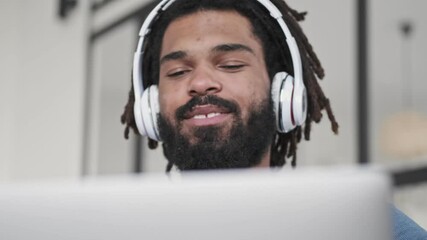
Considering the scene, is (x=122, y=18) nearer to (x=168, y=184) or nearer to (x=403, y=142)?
(x=403, y=142)

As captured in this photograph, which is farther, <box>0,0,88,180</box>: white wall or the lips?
<box>0,0,88,180</box>: white wall

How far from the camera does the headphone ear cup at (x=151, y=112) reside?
0.93 metres

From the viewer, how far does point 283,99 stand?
35.2 inches

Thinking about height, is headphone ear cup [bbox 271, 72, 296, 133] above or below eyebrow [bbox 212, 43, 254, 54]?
below

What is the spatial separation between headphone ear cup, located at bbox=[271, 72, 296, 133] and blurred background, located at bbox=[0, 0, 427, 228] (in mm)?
144

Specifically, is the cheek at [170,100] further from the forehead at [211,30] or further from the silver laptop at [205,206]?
the silver laptop at [205,206]

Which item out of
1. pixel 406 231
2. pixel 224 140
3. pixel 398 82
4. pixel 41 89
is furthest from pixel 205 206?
→ pixel 41 89

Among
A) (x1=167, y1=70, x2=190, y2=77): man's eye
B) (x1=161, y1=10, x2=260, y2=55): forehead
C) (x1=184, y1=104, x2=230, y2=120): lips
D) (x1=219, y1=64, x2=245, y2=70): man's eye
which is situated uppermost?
(x1=161, y1=10, x2=260, y2=55): forehead

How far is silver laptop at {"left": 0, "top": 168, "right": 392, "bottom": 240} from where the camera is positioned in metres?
0.36

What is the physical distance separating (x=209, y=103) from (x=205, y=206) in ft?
1.66

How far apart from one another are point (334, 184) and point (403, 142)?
1787 millimetres

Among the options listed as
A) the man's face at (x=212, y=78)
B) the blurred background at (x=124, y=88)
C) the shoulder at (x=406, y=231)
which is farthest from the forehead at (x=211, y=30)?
the shoulder at (x=406, y=231)

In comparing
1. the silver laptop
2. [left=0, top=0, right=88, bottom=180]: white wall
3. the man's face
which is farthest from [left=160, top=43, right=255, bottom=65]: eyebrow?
[left=0, top=0, right=88, bottom=180]: white wall

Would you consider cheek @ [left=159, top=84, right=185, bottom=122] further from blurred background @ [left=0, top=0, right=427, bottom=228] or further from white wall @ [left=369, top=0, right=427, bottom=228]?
white wall @ [left=369, top=0, right=427, bottom=228]
